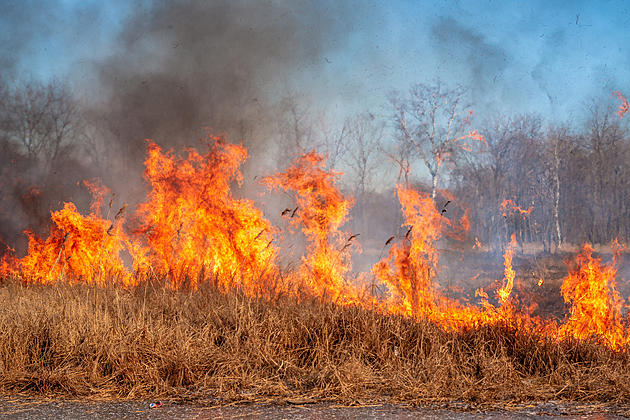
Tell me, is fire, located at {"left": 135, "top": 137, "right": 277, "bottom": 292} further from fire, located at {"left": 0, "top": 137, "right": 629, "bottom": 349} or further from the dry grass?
the dry grass

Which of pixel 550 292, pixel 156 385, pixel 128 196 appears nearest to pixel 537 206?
pixel 550 292

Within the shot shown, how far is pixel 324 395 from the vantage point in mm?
4926

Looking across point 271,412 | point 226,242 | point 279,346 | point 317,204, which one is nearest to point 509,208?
point 317,204

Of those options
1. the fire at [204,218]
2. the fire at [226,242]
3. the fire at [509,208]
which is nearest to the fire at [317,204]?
the fire at [226,242]

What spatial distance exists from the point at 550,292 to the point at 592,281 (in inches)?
393

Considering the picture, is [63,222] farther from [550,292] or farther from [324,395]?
[550,292]

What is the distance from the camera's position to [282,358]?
5812mm

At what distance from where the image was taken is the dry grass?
196 inches

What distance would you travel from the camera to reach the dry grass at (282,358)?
16.3ft

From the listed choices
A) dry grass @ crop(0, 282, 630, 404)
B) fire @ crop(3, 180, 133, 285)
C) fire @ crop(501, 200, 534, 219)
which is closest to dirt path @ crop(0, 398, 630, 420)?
dry grass @ crop(0, 282, 630, 404)

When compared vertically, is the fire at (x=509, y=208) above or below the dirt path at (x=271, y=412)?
above

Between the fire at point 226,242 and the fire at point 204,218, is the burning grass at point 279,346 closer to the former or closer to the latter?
the fire at point 226,242

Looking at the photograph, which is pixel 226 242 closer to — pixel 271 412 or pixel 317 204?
pixel 317 204

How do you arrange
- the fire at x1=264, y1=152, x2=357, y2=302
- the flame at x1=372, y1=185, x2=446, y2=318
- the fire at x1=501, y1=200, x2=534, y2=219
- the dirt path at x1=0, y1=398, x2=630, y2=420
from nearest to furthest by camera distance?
the dirt path at x1=0, y1=398, x2=630, y2=420, the flame at x1=372, y1=185, x2=446, y2=318, the fire at x1=264, y1=152, x2=357, y2=302, the fire at x1=501, y1=200, x2=534, y2=219
